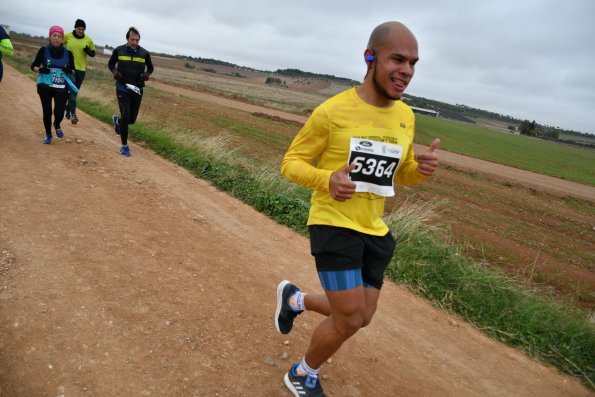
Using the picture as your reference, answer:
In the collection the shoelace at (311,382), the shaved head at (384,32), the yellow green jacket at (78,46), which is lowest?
the shoelace at (311,382)

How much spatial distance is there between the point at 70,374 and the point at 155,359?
0.51 metres

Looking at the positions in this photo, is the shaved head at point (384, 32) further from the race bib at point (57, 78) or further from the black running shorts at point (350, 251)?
the race bib at point (57, 78)

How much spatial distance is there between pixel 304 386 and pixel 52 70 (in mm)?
7498

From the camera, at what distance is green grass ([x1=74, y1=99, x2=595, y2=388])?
169 inches

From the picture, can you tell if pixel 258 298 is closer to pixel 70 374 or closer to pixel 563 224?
pixel 70 374

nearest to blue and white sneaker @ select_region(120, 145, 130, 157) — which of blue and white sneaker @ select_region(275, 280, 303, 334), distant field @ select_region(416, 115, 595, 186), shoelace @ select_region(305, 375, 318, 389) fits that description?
blue and white sneaker @ select_region(275, 280, 303, 334)

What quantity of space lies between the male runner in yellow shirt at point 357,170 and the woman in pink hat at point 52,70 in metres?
6.94

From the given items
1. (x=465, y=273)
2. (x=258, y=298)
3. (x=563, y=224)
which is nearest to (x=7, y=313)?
(x=258, y=298)

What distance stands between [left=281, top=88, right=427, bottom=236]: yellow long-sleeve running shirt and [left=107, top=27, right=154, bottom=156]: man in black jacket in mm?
6407

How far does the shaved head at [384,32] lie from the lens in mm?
2420

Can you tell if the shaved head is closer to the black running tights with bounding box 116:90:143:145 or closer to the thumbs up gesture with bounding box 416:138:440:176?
the thumbs up gesture with bounding box 416:138:440:176

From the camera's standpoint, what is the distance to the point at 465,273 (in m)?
5.26

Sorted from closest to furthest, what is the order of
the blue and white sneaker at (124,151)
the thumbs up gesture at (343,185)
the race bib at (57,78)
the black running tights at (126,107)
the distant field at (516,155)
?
the thumbs up gesture at (343,185)
the race bib at (57,78)
the black running tights at (126,107)
the blue and white sneaker at (124,151)
the distant field at (516,155)

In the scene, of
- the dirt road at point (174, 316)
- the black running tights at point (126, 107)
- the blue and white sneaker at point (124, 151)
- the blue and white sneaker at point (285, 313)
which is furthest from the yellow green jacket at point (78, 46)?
the blue and white sneaker at point (285, 313)
